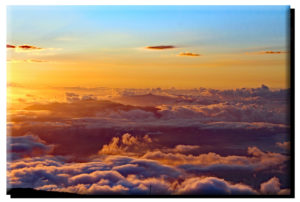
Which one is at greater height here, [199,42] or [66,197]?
[199,42]

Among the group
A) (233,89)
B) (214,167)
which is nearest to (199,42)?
(233,89)

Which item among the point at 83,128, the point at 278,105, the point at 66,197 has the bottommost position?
the point at 66,197

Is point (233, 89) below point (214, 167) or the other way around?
the other way around

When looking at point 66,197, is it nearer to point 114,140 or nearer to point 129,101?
point 114,140

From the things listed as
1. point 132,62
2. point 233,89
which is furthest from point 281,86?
point 132,62

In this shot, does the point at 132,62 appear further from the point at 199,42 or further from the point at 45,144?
the point at 45,144

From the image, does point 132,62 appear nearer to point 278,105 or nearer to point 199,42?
point 199,42

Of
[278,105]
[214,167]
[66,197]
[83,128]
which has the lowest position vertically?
[66,197]
